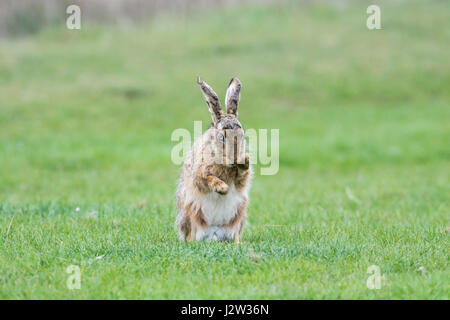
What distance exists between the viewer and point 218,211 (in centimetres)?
816

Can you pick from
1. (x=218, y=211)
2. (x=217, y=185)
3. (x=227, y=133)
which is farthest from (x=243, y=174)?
(x=227, y=133)

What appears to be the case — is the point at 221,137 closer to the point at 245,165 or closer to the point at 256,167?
the point at 245,165

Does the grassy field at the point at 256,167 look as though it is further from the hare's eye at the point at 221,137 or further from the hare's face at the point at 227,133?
the hare's eye at the point at 221,137

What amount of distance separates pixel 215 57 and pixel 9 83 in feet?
30.6

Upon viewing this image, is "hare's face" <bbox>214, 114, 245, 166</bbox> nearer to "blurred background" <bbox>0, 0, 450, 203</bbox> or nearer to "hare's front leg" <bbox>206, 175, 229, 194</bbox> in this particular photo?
"hare's front leg" <bbox>206, 175, 229, 194</bbox>

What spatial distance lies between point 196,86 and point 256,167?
28.7 ft

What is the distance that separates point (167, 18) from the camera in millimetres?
35750

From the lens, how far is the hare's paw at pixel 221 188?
7657 millimetres

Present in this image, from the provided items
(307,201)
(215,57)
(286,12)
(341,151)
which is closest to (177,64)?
(215,57)

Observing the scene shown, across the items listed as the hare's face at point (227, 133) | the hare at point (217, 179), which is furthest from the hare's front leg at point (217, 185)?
the hare's face at point (227, 133)

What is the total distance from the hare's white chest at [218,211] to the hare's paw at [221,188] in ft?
1.17

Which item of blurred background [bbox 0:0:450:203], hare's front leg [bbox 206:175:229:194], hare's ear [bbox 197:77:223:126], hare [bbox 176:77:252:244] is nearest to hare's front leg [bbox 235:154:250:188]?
hare [bbox 176:77:252:244]

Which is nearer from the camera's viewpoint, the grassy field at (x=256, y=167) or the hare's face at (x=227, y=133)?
the grassy field at (x=256, y=167)

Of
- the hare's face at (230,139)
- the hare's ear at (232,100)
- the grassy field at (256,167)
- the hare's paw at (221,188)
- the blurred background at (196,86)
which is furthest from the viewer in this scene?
the blurred background at (196,86)
